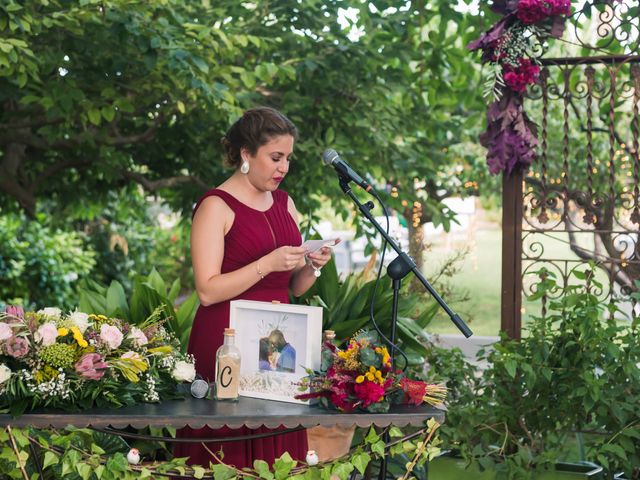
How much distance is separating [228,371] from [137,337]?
11.0 inches

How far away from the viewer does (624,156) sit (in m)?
7.97

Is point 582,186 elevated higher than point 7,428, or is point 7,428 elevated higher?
point 582,186

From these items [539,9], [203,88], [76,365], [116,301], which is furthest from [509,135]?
[76,365]

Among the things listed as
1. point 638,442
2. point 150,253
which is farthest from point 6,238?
point 638,442

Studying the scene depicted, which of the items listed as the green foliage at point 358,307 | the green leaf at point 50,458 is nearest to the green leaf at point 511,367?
the green foliage at point 358,307

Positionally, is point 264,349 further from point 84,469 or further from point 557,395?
point 557,395

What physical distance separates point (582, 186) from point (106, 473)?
8249mm

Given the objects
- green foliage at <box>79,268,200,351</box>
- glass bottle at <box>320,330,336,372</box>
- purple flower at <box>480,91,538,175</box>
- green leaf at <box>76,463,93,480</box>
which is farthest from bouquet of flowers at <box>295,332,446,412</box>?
purple flower at <box>480,91,538,175</box>

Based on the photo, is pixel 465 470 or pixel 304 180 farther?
pixel 304 180

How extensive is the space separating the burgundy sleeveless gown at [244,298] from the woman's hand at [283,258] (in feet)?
0.67

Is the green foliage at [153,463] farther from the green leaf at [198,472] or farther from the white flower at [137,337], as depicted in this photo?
the white flower at [137,337]

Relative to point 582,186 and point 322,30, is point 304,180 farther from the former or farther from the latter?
point 582,186

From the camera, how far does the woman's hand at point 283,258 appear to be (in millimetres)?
2889

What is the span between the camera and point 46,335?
2.59m
